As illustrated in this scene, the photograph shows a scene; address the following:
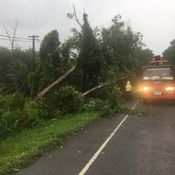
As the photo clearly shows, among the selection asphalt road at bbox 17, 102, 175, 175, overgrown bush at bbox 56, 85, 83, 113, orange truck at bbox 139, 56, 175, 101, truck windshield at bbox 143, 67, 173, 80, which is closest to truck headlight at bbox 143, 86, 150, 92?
orange truck at bbox 139, 56, 175, 101

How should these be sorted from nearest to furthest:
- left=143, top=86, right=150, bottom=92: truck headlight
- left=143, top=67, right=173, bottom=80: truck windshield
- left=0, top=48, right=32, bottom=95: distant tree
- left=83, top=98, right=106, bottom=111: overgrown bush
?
left=83, top=98, right=106, bottom=111: overgrown bush < left=143, top=67, right=173, bottom=80: truck windshield < left=143, top=86, right=150, bottom=92: truck headlight < left=0, top=48, right=32, bottom=95: distant tree

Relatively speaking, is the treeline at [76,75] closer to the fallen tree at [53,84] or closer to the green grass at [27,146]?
the fallen tree at [53,84]

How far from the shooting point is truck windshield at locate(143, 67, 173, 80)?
29.7 m

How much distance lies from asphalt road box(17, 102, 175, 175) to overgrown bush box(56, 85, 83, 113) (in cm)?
437

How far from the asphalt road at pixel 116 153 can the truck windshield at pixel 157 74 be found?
10930 mm

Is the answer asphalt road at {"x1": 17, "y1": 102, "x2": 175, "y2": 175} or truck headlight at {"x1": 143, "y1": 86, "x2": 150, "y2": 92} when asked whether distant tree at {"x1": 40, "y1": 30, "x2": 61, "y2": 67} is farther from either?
asphalt road at {"x1": 17, "y1": 102, "x2": 175, "y2": 175}

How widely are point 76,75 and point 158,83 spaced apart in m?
5.32

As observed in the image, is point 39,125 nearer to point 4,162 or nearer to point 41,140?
point 41,140

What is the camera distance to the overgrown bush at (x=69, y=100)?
23.1 meters

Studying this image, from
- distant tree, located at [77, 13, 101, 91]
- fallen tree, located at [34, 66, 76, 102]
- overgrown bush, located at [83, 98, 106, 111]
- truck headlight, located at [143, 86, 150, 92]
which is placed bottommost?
overgrown bush, located at [83, 98, 106, 111]

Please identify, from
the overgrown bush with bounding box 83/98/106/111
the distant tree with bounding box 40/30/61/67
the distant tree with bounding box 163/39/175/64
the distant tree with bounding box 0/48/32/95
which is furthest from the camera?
the distant tree with bounding box 163/39/175/64

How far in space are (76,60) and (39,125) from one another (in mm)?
8978

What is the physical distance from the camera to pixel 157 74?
2991cm

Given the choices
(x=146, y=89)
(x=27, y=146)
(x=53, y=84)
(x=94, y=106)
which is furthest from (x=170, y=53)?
(x=27, y=146)
